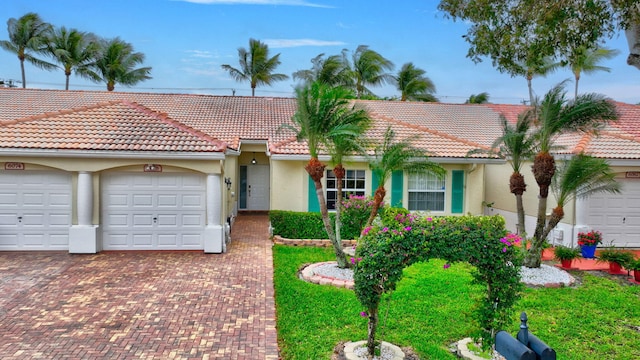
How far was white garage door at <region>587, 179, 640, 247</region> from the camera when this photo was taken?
16109 mm

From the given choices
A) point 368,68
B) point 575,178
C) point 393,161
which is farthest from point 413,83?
point 393,161

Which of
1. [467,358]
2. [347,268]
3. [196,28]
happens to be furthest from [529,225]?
[196,28]

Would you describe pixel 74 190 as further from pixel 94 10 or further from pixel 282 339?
pixel 94 10

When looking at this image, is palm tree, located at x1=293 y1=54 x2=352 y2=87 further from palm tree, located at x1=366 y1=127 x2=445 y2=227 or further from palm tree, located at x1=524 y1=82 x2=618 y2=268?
palm tree, located at x1=524 y1=82 x2=618 y2=268

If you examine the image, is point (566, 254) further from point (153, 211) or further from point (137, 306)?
point (153, 211)

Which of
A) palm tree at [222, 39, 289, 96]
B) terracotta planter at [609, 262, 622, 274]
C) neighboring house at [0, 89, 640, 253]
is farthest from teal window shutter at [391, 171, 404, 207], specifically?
palm tree at [222, 39, 289, 96]

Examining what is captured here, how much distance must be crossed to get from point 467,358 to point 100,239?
36.2 feet

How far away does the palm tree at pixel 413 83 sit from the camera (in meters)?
40.6

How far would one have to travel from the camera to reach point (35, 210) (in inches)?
529

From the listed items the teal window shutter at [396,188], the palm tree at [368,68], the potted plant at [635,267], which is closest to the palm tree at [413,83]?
the palm tree at [368,68]

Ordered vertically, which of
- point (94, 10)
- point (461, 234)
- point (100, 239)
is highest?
point (94, 10)

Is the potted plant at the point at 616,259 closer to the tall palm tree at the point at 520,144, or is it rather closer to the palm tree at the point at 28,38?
the tall palm tree at the point at 520,144

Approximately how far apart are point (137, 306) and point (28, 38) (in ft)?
126

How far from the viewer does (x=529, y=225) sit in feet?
59.6
